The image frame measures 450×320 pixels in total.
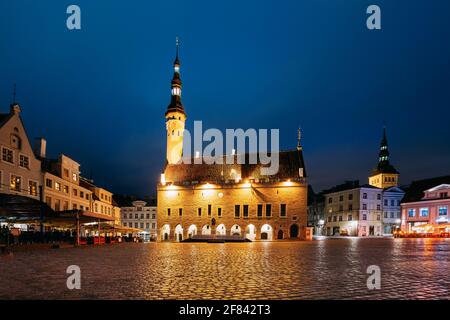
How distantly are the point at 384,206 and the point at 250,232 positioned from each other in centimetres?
3501

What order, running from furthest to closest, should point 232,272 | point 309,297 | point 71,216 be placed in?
point 71,216, point 232,272, point 309,297

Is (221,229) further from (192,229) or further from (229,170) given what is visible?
(229,170)

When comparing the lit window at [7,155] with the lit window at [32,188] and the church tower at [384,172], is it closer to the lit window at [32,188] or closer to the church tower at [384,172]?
the lit window at [32,188]

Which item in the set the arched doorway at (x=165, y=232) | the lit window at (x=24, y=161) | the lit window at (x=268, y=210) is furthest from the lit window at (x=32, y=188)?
the lit window at (x=268, y=210)

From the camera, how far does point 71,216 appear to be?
94.9ft

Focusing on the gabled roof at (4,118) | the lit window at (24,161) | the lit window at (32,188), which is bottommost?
the lit window at (32,188)

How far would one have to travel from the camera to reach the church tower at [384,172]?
94875 millimetres

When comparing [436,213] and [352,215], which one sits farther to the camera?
[352,215]

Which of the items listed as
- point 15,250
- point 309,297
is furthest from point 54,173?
point 309,297

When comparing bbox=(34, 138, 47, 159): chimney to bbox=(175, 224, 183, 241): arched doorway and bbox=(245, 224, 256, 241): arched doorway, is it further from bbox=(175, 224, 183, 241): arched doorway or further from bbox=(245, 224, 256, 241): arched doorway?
bbox=(245, 224, 256, 241): arched doorway

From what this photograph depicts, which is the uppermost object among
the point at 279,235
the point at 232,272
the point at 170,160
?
the point at 170,160

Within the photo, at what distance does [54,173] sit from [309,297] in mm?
43836

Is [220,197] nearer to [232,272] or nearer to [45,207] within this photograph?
[45,207]

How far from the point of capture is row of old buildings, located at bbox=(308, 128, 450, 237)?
67.4 metres
